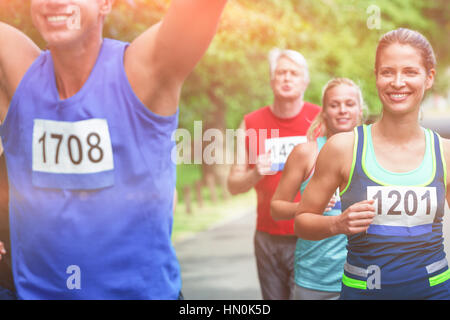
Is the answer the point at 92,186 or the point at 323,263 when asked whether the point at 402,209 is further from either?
the point at 323,263

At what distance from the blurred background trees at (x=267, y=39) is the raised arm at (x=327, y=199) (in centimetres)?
138

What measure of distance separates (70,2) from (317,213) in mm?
956

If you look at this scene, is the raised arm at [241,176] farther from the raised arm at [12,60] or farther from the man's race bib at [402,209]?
the raised arm at [12,60]

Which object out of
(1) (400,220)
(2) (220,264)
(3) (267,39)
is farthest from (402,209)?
(2) (220,264)

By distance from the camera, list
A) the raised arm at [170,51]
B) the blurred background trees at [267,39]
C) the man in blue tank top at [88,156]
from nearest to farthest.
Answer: the raised arm at [170,51] → the man in blue tank top at [88,156] → the blurred background trees at [267,39]

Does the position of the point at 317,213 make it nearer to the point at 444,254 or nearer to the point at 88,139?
the point at 444,254

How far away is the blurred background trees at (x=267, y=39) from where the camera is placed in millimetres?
4027

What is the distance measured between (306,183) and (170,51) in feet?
4.01

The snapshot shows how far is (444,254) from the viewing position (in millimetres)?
2090

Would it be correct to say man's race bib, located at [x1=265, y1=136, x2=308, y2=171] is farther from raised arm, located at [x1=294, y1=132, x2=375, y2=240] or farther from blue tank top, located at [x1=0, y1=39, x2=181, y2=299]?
blue tank top, located at [x1=0, y1=39, x2=181, y2=299]

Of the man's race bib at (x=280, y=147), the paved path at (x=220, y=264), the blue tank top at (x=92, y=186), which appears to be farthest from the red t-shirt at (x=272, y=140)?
the paved path at (x=220, y=264)

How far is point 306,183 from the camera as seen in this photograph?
2.86 metres

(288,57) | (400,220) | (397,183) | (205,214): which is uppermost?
(288,57)
